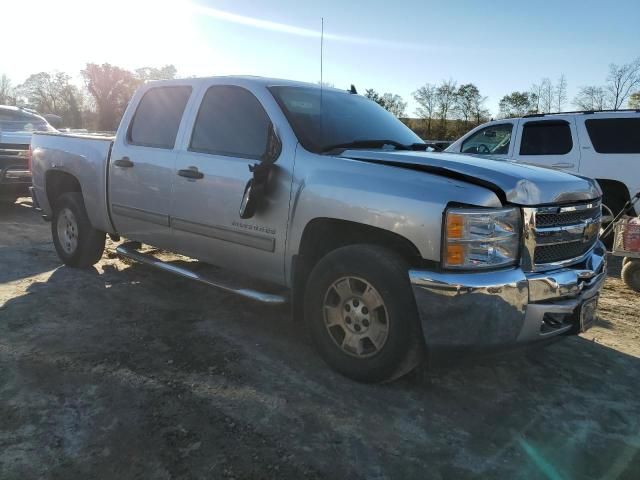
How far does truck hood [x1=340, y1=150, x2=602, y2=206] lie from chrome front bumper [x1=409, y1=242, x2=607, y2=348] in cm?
44

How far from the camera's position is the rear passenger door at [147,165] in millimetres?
4688

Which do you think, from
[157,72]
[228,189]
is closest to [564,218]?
[228,189]

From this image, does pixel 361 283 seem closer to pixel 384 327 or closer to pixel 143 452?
pixel 384 327

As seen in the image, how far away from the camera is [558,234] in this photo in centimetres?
325

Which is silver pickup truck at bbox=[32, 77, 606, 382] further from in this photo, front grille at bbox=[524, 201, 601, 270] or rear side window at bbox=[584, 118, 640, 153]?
rear side window at bbox=[584, 118, 640, 153]

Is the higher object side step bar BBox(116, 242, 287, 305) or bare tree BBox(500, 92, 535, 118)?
bare tree BBox(500, 92, 535, 118)

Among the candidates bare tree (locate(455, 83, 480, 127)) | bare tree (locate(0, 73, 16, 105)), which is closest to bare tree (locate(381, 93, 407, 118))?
bare tree (locate(455, 83, 480, 127))

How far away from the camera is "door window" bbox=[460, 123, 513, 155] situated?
338 inches

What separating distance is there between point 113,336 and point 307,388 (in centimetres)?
166

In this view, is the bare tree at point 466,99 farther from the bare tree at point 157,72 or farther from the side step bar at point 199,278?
the side step bar at point 199,278

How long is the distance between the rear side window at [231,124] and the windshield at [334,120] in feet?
Result: 0.76

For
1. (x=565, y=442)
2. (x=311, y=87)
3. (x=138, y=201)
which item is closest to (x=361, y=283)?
(x=565, y=442)

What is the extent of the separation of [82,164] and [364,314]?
372cm

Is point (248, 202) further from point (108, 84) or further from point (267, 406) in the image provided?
point (108, 84)
